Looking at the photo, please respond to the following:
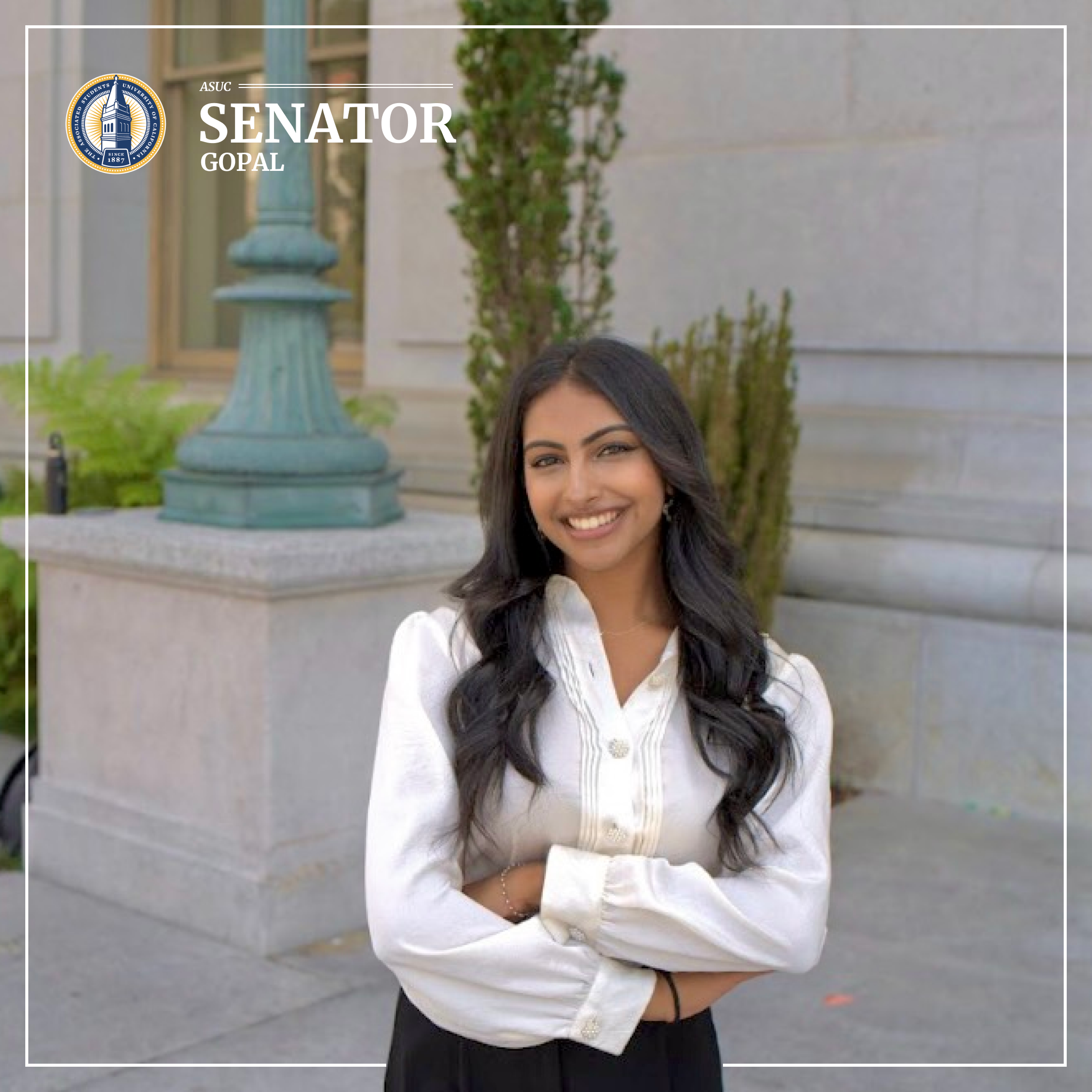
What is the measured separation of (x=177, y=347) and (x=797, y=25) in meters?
4.58

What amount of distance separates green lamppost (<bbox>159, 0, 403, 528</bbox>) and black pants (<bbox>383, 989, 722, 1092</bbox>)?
3.06 metres

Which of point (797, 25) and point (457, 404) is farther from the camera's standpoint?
point (457, 404)

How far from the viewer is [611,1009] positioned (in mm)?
2139

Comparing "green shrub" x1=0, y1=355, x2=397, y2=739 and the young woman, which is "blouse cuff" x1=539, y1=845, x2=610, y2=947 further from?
"green shrub" x1=0, y1=355, x2=397, y2=739

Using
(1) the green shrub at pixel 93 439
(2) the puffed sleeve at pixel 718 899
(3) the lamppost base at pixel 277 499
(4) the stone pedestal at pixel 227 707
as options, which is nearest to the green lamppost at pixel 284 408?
(3) the lamppost base at pixel 277 499

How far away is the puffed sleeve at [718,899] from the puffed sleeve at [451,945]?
0.14ft

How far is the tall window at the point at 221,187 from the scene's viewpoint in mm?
8867

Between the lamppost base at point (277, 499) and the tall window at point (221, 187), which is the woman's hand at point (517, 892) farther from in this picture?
the tall window at point (221, 187)

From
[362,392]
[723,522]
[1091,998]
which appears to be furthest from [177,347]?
[723,522]

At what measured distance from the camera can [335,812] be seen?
510 centimetres

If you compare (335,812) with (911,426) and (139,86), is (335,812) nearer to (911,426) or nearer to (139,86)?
(139,86)

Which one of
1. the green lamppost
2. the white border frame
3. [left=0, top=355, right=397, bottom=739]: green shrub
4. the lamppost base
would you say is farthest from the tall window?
the lamppost base

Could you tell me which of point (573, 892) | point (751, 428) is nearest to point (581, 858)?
point (573, 892)

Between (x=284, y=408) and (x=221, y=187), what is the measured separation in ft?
15.1
